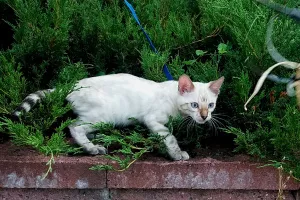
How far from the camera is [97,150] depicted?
2.81 m

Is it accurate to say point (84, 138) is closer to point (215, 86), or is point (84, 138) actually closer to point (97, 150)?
point (97, 150)

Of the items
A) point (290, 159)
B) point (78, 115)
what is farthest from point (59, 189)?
point (290, 159)

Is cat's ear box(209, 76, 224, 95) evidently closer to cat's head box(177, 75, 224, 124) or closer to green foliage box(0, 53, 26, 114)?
cat's head box(177, 75, 224, 124)

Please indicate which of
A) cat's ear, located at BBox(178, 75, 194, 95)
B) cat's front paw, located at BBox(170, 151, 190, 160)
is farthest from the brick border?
cat's ear, located at BBox(178, 75, 194, 95)

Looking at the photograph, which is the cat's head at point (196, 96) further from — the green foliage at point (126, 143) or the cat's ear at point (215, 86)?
the green foliage at point (126, 143)

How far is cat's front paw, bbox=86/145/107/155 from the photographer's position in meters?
2.80

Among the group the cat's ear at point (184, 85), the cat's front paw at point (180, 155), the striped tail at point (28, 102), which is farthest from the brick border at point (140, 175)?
the cat's ear at point (184, 85)

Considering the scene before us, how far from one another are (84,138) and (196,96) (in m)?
0.68

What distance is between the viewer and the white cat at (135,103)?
9.20ft

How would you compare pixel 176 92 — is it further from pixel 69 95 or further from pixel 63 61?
pixel 63 61

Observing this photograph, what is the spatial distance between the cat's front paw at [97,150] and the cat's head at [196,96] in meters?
0.51

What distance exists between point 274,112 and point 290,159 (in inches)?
12.5

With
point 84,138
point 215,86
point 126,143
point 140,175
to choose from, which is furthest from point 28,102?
point 215,86

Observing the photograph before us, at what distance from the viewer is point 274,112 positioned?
9.44 feet
